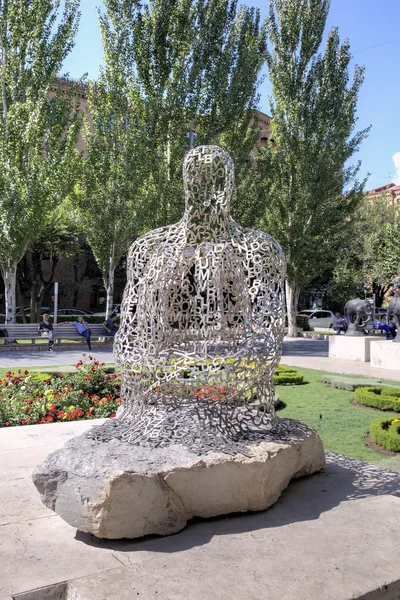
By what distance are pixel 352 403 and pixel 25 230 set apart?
12311mm

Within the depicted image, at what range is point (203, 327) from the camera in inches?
197

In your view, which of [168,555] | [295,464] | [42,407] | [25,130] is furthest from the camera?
[25,130]

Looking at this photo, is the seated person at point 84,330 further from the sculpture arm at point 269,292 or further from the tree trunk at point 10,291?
the sculpture arm at point 269,292

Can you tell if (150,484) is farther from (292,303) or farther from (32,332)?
(292,303)

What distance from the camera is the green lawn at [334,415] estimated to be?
657 cm

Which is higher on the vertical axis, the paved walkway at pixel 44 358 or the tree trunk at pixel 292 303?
the tree trunk at pixel 292 303

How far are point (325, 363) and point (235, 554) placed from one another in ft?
39.7

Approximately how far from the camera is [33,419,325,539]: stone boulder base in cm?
360

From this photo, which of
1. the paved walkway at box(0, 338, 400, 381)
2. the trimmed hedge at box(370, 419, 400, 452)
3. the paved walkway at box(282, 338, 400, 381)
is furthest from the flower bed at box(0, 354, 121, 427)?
the paved walkway at box(282, 338, 400, 381)

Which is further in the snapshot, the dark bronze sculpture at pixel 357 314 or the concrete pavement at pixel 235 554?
the dark bronze sculpture at pixel 357 314

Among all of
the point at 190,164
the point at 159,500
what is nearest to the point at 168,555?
the point at 159,500

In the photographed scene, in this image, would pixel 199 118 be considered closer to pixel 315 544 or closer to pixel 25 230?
pixel 25 230

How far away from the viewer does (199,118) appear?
2033 centimetres

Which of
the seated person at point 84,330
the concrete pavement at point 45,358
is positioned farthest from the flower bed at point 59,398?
the seated person at point 84,330
